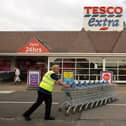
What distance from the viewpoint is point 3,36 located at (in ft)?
94.0

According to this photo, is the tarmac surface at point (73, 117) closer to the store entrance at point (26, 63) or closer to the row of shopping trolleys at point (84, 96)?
the row of shopping trolleys at point (84, 96)

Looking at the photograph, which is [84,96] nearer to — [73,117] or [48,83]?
[73,117]

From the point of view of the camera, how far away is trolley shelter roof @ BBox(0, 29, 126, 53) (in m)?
25.5

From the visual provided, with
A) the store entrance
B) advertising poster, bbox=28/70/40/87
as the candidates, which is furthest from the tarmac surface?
the store entrance

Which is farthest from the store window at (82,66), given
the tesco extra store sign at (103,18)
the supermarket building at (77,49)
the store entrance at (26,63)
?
the tesco extra store sign at (103,18)

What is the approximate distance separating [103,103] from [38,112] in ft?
10.2

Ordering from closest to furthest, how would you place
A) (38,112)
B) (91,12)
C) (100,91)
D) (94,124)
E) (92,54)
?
(94,124) → (38,112) → (100,91) → (92,54) → (91,12)

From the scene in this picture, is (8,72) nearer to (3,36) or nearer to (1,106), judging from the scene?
(3,36)

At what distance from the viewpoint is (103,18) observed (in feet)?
96.0

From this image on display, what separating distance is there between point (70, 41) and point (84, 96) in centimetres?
1626

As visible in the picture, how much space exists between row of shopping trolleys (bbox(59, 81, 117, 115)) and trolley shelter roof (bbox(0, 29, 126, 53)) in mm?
13038

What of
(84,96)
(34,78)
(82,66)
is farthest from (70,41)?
(84,96)

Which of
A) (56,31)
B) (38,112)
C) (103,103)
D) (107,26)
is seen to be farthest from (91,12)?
(38,112)

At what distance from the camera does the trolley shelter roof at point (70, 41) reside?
25.5m
